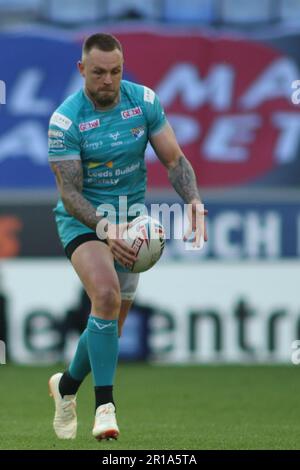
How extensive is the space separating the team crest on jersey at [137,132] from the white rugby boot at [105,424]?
1.49 m

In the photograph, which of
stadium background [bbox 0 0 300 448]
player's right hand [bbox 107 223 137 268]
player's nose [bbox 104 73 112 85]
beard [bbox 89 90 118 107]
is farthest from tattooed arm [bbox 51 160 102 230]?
stadium background [bbox 0 0 300 448]

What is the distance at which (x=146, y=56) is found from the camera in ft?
43.7

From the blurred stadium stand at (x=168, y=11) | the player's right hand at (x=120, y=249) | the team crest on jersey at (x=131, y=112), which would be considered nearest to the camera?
the player's right hand at (x=120, y=249)

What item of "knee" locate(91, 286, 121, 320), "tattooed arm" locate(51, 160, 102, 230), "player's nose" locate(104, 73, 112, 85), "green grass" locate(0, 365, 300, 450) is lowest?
"green grass" locate(0, 365, 300, 450)

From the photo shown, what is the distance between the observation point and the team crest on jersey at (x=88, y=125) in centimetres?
746

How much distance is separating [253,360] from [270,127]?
223 centimetres

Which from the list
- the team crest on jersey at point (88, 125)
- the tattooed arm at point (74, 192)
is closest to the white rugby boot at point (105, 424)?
the tattooed arm at point (74, 192)

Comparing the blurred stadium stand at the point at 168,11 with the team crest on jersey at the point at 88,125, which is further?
the blurred stadium stand at the point at 168,11

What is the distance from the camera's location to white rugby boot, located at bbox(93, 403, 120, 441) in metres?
7.05

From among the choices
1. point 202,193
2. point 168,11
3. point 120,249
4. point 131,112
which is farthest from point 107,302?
point 168,11

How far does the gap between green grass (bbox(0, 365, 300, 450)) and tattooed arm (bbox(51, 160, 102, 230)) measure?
119 centimetres

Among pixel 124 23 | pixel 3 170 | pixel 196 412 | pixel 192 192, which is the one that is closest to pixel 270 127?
pixel 124 23

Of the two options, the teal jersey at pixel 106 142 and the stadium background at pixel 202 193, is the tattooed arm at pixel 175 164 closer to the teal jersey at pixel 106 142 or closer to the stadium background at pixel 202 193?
the teal jersey at pixel 106 142

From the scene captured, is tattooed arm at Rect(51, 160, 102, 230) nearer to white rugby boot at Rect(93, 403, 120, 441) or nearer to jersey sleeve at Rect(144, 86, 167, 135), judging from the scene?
jersey sleeve at Rect(144, 86, 167, 135)
